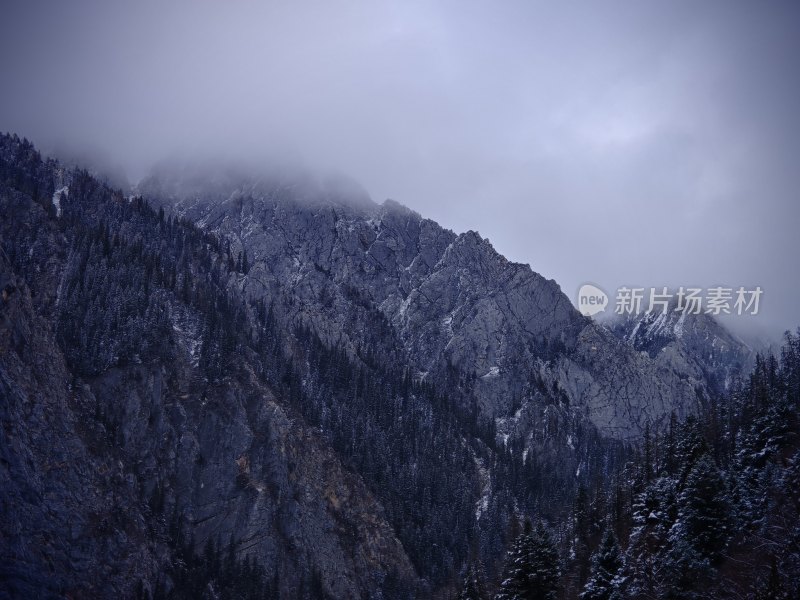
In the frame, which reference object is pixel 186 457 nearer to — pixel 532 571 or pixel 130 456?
pixel 130 456

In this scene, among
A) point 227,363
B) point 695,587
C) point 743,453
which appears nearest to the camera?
point 695,587

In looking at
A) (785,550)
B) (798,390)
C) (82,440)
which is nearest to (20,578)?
(82,440)

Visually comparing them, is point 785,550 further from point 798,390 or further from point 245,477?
point 245,477

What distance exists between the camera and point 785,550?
56.3 meters

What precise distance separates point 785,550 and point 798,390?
53.8 metres

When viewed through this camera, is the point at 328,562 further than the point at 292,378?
No

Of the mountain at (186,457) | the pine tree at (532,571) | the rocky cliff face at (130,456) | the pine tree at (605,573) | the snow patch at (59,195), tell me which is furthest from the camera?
the snow patch at (59,195)

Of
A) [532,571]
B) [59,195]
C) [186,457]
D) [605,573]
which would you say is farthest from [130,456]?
[605,573]

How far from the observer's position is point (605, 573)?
69.6 metres

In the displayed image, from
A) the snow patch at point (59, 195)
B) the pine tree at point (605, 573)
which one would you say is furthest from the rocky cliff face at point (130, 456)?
the pine tree at point (605, 573)

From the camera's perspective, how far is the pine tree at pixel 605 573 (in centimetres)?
6862

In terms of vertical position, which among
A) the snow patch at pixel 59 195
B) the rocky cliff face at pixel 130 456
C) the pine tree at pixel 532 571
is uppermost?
the snow patch at pixel 59 195

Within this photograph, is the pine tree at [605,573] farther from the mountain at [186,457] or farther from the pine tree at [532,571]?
the mountain at [186,457]

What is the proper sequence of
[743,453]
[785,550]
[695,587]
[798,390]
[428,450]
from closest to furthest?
[785,550]
[695,587]
[743,453]
[798,390]
[428,450]
